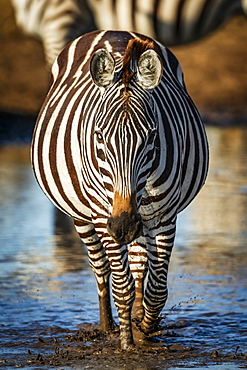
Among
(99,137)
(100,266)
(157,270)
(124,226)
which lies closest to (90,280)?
(100,266)

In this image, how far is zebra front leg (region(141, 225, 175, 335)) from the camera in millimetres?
5363

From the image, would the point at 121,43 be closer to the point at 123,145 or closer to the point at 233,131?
the point at 123,145

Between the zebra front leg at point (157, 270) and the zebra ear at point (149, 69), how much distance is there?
0.92 metres

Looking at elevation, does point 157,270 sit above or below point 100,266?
above

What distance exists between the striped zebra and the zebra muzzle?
6325 millimetres

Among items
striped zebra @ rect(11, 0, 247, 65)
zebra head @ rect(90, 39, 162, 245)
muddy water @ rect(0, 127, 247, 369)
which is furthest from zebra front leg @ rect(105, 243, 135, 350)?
striped zebra @ rect(11, 0, 247, 65)

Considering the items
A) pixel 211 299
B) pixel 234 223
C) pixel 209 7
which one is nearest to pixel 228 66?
pixel 209 7

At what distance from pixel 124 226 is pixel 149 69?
897mm

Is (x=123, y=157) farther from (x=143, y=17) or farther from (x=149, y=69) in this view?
(x=143, y=17)

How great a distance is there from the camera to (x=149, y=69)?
16.1 feet

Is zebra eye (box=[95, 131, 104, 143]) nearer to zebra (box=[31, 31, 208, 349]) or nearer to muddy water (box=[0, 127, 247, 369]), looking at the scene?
zebra (box=[31, 31, 208, 349])

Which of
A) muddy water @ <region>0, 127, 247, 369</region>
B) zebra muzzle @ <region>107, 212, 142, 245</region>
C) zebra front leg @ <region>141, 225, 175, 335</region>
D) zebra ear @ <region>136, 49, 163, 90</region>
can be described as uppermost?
zebra ear @ <region>136, 49, 163, 90</region>

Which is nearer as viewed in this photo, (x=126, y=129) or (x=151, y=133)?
(x=126, y=129)

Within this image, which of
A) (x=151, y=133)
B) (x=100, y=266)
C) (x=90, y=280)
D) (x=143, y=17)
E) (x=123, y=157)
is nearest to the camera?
(x=123, y=157)
